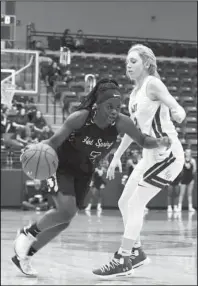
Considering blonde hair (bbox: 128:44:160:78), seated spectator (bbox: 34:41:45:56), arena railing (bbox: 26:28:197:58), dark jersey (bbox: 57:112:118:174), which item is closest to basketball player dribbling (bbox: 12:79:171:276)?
dark jersey (bbox: 57:112:118:174)

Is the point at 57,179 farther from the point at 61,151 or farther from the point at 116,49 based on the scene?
the point at 116,49

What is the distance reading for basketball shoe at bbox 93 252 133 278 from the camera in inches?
177

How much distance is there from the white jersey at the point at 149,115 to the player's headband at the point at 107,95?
2.00ft

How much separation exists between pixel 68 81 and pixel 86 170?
4.34 m

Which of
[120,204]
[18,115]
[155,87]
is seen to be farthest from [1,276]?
[155,87]

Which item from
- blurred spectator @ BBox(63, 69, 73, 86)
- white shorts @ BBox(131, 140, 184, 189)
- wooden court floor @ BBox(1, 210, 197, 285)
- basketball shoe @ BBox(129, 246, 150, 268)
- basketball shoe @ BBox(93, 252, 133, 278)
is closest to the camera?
white shorts @ BBox(131, 140, 184, 189)

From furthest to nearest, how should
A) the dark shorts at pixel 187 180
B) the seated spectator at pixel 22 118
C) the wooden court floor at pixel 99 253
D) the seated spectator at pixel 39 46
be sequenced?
the dark shorts at pixel 187 180 → the seated spectator at pixel 39 46 → the seated spectator at pixel 22 118 → the wooden court floor at pixel 99 253

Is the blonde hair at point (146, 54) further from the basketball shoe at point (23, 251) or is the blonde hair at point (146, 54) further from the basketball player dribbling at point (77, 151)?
the basketball shoe at point (23, 251)

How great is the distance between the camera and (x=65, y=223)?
4016 millimetres

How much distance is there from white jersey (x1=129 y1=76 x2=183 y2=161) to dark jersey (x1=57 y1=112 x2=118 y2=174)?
9.9 inches

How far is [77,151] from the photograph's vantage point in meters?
3.73

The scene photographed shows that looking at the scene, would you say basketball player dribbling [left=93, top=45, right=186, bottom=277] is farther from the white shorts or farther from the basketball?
the basketball

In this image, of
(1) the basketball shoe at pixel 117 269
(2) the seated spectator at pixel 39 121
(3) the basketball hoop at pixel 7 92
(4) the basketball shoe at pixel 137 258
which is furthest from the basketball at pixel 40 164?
(3) the basketball hoop at pixel 7 92

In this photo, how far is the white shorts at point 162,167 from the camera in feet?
14.1
